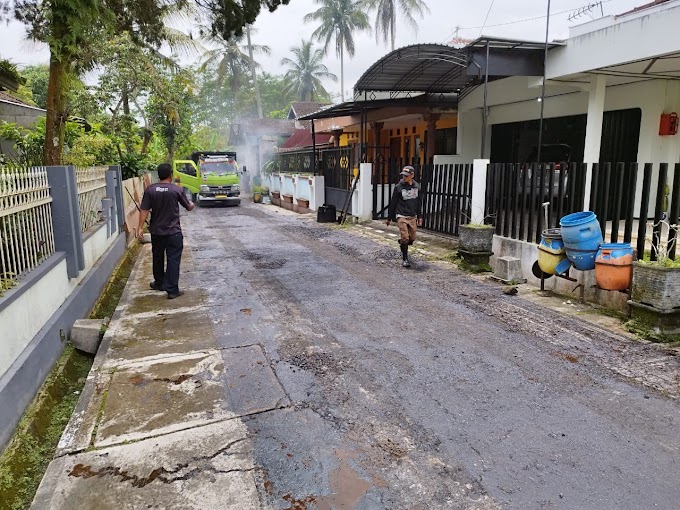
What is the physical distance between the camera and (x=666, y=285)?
495 centimetres

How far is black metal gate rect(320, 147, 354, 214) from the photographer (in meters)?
15.4

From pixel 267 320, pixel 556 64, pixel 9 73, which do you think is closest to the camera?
pixel 267 320

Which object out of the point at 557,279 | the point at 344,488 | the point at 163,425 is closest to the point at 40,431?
the point at 163,425

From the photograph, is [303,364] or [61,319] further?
[61,319]

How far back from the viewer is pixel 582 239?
5848 mm

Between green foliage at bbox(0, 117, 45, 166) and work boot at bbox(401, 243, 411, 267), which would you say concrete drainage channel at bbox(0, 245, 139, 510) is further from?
work boot at bbox(401, 243, 411, 267)

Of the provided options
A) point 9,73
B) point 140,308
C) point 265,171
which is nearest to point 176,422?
point 140,308

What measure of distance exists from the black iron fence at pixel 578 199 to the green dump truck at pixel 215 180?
15298 millimetres

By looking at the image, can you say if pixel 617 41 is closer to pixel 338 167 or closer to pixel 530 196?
pixel 530 196

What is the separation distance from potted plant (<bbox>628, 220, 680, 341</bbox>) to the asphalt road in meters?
0.33

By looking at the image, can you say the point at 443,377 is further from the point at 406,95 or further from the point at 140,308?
the point at 406,95

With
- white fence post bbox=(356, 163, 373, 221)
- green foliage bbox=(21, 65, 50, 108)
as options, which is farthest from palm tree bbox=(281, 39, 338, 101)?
white fence post bbox=(356, 163, 373, 221)

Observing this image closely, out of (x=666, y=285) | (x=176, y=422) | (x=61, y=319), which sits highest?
(x=666, y=285)

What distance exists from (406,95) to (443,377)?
12.4 meters
